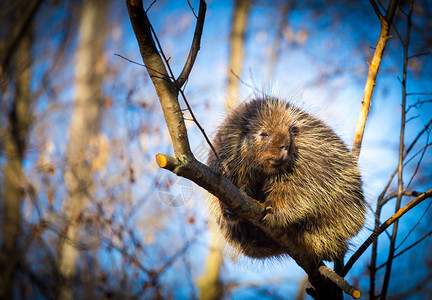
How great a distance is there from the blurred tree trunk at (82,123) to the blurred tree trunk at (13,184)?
76 cm

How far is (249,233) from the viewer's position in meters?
2.65

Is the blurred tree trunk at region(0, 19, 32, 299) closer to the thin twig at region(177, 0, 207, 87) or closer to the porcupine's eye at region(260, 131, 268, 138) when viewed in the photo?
the porcupine's eye at region(260, 131, 268, 138)

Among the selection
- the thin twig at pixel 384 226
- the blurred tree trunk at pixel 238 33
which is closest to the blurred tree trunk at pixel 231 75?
the blurred tree trunk at pixel 238 33

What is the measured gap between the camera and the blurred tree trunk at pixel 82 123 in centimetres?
585

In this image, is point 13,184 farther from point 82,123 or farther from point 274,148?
point 274,148

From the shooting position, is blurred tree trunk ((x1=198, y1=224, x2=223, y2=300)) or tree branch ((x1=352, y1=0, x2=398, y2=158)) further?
blurred tree trunk ((x1=198, y1=224, x2=223, y2=300))

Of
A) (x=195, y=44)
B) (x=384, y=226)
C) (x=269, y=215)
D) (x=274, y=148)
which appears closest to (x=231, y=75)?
(x=274, y=148)

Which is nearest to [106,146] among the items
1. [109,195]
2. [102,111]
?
[109,195]

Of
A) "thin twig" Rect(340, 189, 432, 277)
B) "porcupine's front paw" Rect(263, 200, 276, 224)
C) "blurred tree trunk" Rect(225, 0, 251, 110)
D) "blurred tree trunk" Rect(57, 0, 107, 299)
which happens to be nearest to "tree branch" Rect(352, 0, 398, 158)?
"thin twig" Rect(340, 189, 432, 277)

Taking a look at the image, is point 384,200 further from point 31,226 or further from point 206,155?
point 31,226

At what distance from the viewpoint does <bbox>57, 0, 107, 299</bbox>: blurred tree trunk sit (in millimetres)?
5848

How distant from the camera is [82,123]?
857 centimetres

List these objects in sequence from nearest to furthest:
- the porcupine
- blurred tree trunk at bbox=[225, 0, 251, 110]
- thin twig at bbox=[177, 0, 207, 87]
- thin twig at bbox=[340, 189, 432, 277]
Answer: thin twig at bbox=[177, 0, 207, 87]
thin twig at bbox=[340, 189, 432, 277]
the porcupine
blurred tree trunk at bbox=[225, 0, 251, 110]

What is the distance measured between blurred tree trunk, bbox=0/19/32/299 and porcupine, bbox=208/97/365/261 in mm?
4152
